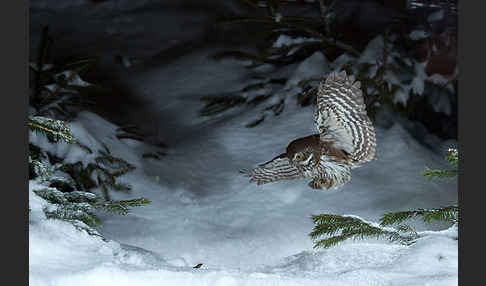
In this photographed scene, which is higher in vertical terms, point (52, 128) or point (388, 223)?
point (52, 128)

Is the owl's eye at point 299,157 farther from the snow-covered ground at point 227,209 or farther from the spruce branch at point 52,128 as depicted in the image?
the spruce branch at point 52,128

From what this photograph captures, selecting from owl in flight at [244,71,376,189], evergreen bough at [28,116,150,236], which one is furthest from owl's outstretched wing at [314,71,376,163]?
evergreen bough at [28,116,150,236]

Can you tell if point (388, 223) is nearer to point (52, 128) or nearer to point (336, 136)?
point (336, 136)

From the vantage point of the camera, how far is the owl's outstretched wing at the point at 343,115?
2.10 ft

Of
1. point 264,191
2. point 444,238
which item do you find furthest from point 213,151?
point 444,238

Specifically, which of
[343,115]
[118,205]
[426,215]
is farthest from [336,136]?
[118,205]

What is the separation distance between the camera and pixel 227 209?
71 cm

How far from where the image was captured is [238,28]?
3.45ft

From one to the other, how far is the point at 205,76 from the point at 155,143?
0.19 m

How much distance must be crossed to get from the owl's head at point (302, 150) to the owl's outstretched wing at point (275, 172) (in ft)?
0.07

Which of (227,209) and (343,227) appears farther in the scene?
(227,209)

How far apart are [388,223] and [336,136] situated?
12cm

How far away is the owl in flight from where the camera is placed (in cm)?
64
